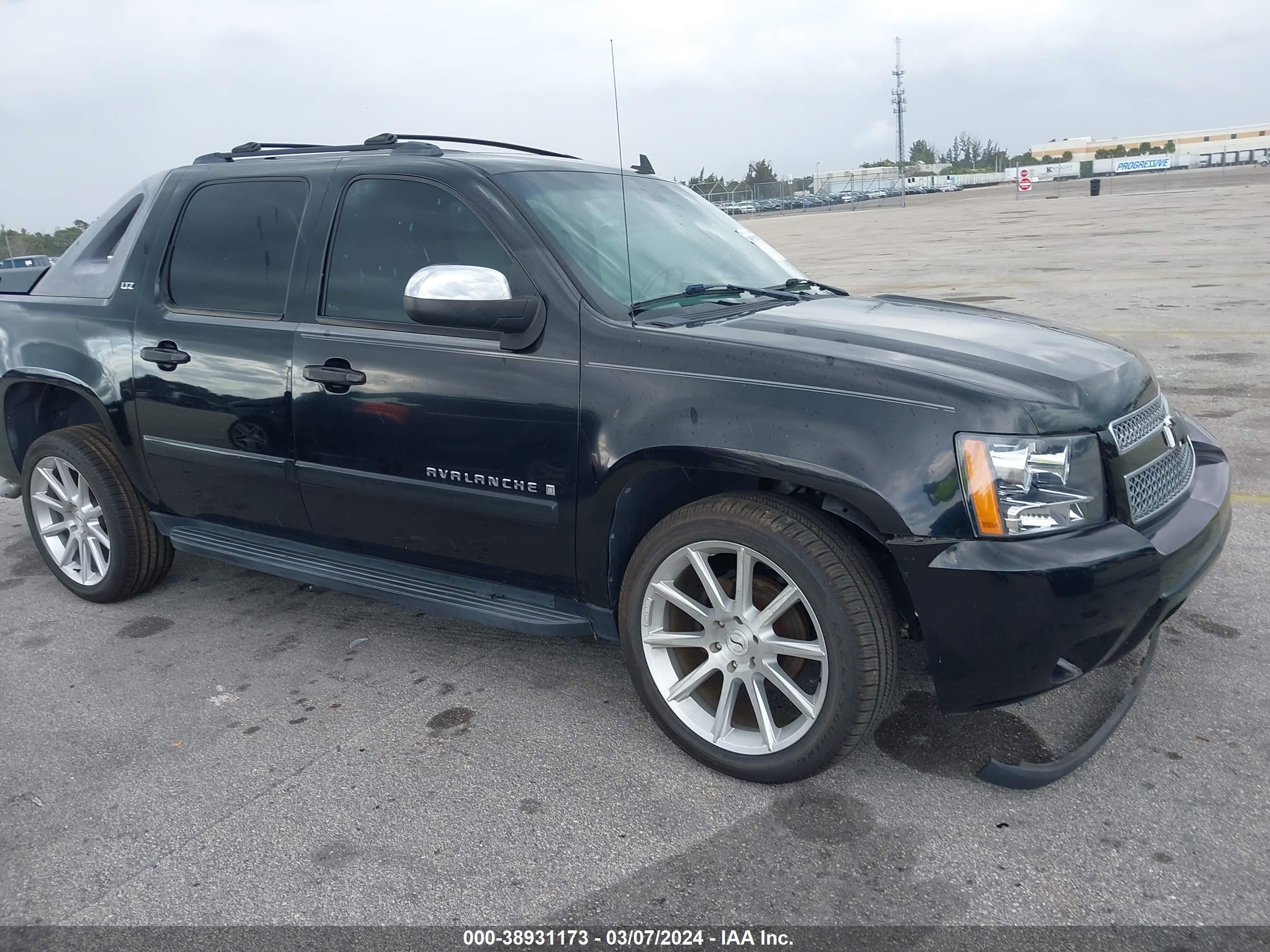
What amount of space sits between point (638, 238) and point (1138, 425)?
67.6 inches

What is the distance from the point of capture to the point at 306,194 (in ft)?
12.2

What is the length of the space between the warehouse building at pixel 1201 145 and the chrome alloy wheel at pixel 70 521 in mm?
112025

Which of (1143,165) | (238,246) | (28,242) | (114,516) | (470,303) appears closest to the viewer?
(470,303)

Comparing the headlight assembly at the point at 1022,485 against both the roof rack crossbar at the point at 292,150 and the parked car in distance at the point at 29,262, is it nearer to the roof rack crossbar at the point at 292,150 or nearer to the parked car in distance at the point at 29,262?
the roof rack crossbar at the point at 292,150

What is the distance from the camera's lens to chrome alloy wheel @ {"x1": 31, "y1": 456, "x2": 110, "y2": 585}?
4480mm

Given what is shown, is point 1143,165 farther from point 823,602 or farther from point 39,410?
point 823,602

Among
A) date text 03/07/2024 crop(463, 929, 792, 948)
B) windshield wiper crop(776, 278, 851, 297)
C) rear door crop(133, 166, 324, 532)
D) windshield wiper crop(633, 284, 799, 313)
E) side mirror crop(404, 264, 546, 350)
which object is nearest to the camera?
date text 03/07/2024 crop(463, 929, 792, 948)

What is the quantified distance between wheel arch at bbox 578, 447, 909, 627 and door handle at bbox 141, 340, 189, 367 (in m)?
1.87

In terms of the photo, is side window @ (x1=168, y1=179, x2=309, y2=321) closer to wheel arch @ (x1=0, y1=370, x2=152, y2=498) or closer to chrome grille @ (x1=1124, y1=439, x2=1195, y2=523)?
wheel arch @ (x1=0, y1=370, x2=152, y2=498)

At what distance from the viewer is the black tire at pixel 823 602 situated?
2.67 m

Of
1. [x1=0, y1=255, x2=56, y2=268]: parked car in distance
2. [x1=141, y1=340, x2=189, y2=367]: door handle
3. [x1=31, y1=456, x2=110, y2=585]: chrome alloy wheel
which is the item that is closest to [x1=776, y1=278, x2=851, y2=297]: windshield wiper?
[x1=141, y1=340, x2=189, y2=367]: door handle

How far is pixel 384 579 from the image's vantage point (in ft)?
11.9

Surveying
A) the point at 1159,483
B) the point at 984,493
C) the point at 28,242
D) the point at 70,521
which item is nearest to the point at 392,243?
the point at 984,493

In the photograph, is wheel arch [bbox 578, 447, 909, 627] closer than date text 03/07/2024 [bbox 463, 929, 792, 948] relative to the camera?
No
